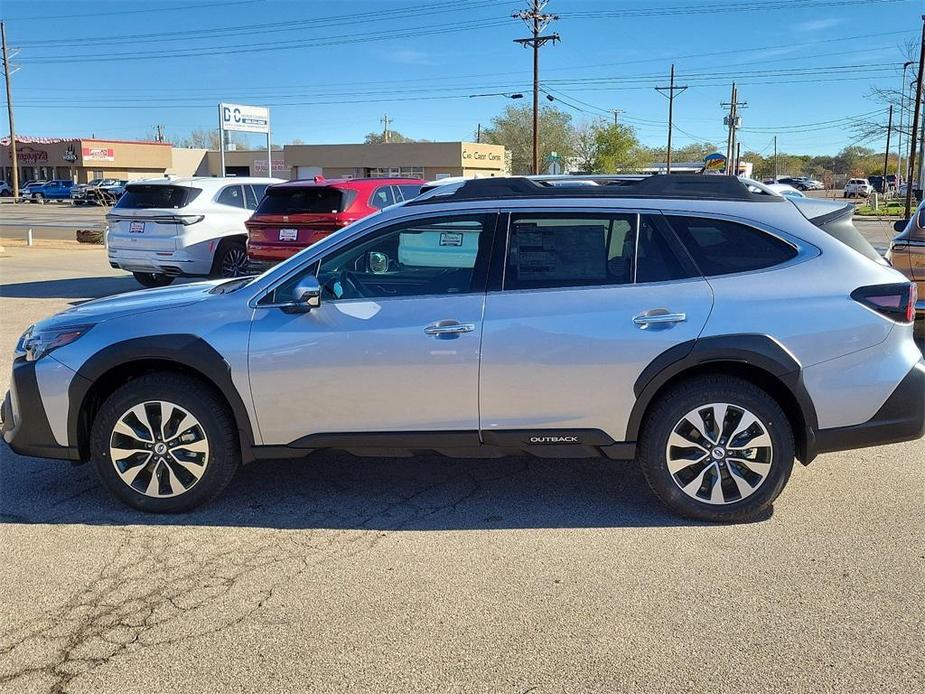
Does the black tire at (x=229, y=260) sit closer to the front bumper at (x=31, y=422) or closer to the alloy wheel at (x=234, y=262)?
the alloy wheel at (x=234, y=262)

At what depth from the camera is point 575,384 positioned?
14.1 ft

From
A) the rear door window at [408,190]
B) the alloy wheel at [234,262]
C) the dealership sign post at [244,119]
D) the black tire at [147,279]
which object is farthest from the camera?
the dealership sign post at [244,119]

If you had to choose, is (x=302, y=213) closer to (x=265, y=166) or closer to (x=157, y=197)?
(x=157, y=197)

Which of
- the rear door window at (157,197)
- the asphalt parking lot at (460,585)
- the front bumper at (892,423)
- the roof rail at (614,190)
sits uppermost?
the rear door window at (157,197)

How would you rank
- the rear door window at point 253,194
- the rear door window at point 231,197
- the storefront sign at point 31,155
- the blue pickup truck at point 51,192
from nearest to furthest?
1. the rear door window at point 231,197
2. the rear door window at point 253,194
3. the blue pickup truck at point 51,192
4. the storefront sign at point 31,155

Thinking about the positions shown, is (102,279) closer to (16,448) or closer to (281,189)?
(281,189)

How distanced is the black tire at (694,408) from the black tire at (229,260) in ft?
30.8

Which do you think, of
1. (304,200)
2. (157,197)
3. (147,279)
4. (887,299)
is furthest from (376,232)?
(147,279)

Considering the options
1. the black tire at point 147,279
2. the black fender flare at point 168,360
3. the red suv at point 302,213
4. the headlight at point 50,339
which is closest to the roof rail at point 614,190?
the black fender flare at point 168,360

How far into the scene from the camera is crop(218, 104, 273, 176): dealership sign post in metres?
37.1

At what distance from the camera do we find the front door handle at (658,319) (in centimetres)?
426

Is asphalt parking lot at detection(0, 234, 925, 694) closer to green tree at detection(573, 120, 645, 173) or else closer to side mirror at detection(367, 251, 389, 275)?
side mirror at detection(367, 251, 389, 275)

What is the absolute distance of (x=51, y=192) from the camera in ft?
209

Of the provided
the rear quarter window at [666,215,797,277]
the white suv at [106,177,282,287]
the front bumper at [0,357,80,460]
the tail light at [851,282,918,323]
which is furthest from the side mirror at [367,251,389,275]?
the white suv at [106,177,282,287]
